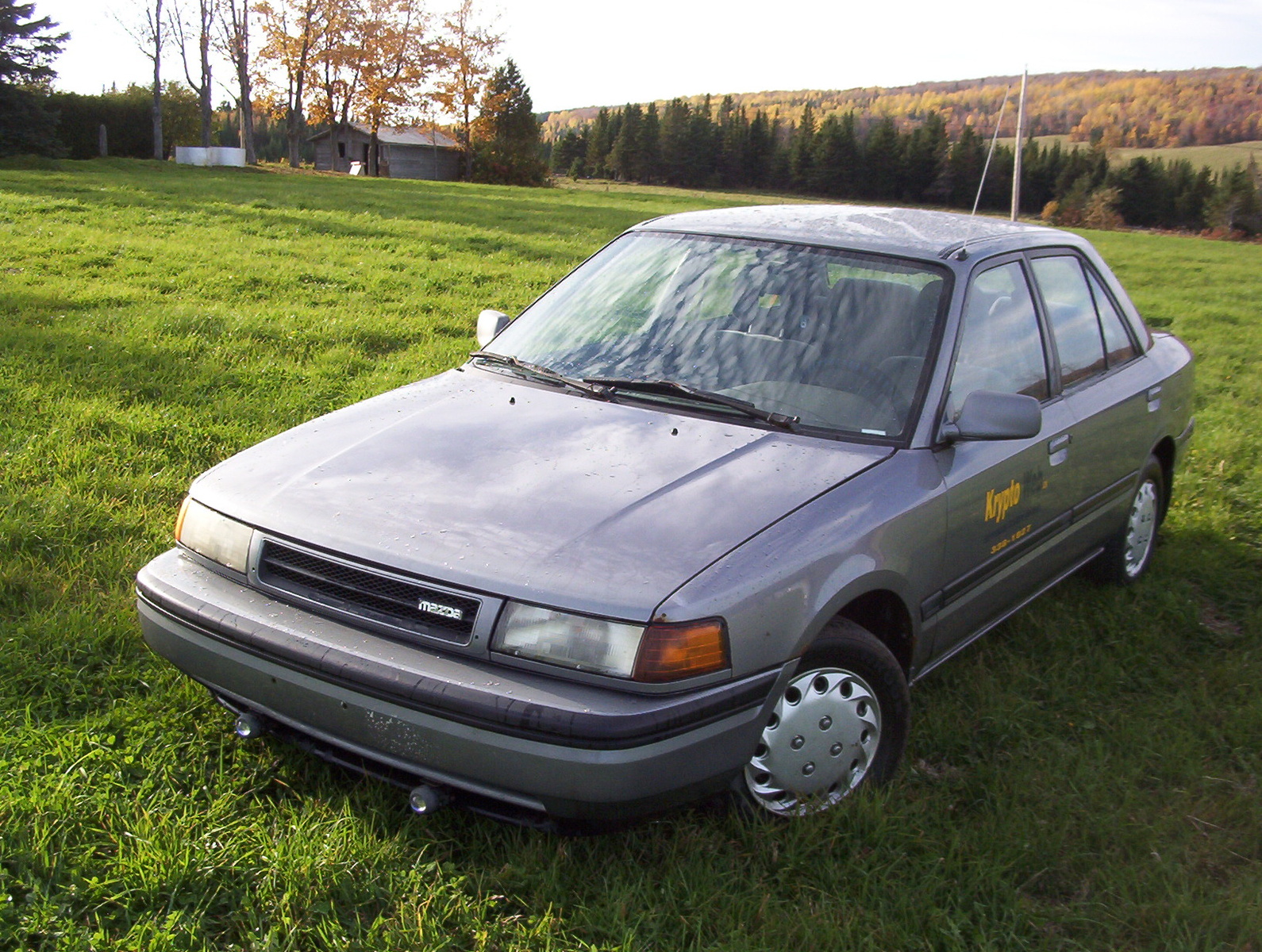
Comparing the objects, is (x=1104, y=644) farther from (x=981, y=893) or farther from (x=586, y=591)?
(x=586, y=591)

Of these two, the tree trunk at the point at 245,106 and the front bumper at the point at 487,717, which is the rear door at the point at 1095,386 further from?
the tree trunk at the point at 245,106

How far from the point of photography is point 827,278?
367 centimetres

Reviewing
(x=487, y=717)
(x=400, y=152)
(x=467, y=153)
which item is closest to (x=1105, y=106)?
(x=467, y=153)

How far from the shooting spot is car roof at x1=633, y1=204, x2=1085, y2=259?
3.78m

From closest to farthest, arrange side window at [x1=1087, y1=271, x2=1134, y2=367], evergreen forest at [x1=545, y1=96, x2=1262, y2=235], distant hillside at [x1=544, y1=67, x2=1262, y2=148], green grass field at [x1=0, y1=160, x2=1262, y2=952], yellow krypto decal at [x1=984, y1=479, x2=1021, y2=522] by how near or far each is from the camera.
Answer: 1. green grass field at [x1=0, y1=160, x2=1262, y2=952]
2. yellow krypto decal at [x1=984, y1=479, x2=1021, y2=522]
3. side window at [x1=1087, y1=271, x2=1134, y2=367]
4. evergreen forest at [x1=545, y1=96, x2=1262, y2=235]
5. distant hillside at [x1=544, y1=67, x2=1262, y2=148]

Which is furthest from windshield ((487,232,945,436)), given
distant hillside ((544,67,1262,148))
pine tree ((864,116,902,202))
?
distant hillside ((544,67,1262,148))

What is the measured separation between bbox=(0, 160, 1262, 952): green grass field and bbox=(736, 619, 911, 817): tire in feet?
0.30

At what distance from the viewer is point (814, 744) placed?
115 inches

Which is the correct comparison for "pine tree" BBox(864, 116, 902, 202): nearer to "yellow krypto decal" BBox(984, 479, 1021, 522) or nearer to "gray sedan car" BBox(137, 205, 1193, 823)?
"gray sedan car" BBox(137, 205, 1193, 823)

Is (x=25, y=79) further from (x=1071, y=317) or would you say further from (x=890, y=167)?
(x=890, y=167)

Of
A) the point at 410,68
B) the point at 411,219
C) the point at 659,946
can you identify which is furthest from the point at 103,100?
the point at 659,946

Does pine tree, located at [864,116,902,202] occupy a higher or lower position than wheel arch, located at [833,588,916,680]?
higher

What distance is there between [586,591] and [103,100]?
45888 millimetres

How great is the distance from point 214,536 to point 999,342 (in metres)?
2.54
